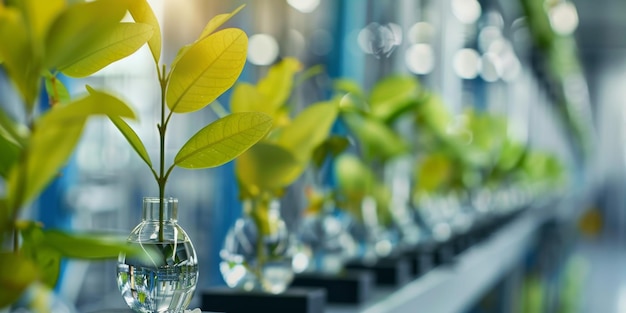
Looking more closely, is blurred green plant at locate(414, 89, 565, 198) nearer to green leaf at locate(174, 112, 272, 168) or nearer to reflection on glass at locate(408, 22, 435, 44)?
reflection on glass at locate(408, 22, 435, 44)

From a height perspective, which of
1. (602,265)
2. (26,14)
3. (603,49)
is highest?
(603,49)

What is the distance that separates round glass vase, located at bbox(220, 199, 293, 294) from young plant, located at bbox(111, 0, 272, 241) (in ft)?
A: 1.84

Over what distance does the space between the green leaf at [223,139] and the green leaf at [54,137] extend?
1.03 feet

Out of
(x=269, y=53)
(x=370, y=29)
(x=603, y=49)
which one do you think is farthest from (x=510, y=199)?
(x=603, y=49)

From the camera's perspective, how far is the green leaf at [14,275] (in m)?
0.66

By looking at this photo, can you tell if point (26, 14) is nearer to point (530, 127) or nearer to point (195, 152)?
point (195, 152)

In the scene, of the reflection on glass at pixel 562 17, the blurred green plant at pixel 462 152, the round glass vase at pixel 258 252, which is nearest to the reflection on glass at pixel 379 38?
the blurred green plant at pixel 462 152

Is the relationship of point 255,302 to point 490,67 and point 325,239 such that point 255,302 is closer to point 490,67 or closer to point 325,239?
point 325,239

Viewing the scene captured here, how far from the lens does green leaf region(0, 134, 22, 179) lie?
88cm

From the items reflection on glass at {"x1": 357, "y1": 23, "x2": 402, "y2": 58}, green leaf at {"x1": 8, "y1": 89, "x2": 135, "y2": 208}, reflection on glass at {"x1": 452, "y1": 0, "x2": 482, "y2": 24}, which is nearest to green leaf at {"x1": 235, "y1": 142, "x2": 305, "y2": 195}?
green leaf at {"x1": 8, "y1": 89, "x2": 135, "y2": 208}

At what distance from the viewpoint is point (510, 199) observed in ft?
20.4

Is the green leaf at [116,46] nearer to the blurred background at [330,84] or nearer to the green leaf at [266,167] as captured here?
the green leaf at [266,167]

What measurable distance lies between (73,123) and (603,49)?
1612 cm

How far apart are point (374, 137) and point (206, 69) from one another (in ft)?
4.62
